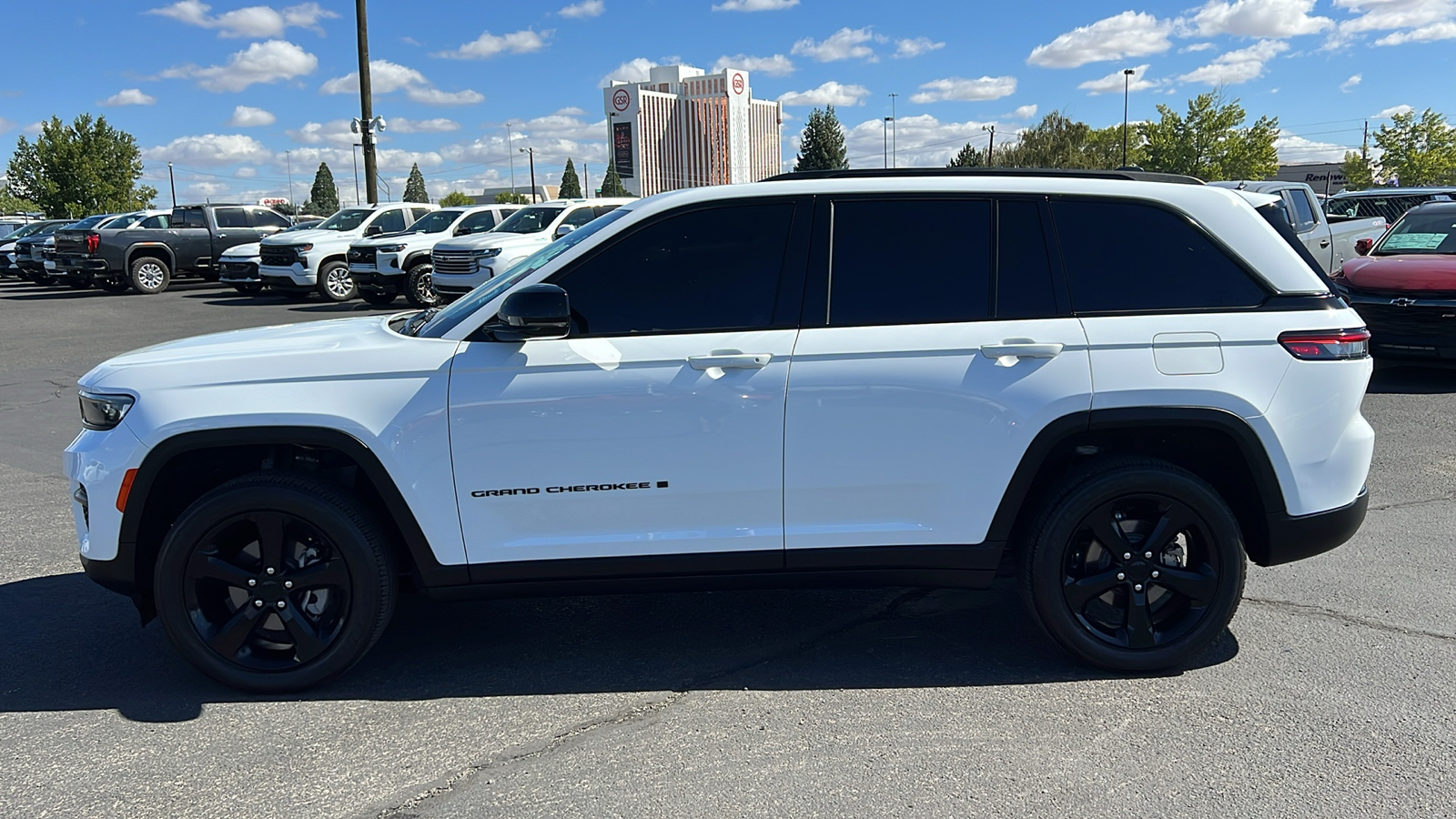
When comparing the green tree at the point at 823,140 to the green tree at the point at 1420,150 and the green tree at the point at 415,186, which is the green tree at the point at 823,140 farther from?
the green tree at the point at 415,186

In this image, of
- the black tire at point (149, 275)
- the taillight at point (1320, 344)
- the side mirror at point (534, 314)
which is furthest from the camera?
the black tire at point (149, 275)

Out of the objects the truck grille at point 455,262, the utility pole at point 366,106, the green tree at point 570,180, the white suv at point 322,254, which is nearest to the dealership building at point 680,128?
the green tree at point 570,180

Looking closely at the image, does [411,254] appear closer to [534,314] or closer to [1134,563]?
[534,314]

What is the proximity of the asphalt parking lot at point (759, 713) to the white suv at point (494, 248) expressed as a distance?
11.1 metres

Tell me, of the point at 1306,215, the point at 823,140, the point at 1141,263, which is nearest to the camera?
the point at 1141,263

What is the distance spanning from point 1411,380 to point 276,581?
10365 mm

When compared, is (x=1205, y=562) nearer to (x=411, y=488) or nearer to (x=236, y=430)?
(x=411, y=488)


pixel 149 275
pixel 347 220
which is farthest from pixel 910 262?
pixel 149 275

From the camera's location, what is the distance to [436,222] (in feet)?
63.0

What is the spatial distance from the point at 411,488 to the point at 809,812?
1.70 meters

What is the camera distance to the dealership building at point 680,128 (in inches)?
5536

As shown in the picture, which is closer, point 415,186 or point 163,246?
point 163,246

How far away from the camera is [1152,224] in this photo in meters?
3.89

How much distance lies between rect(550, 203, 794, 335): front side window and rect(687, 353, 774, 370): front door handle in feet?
0.46
